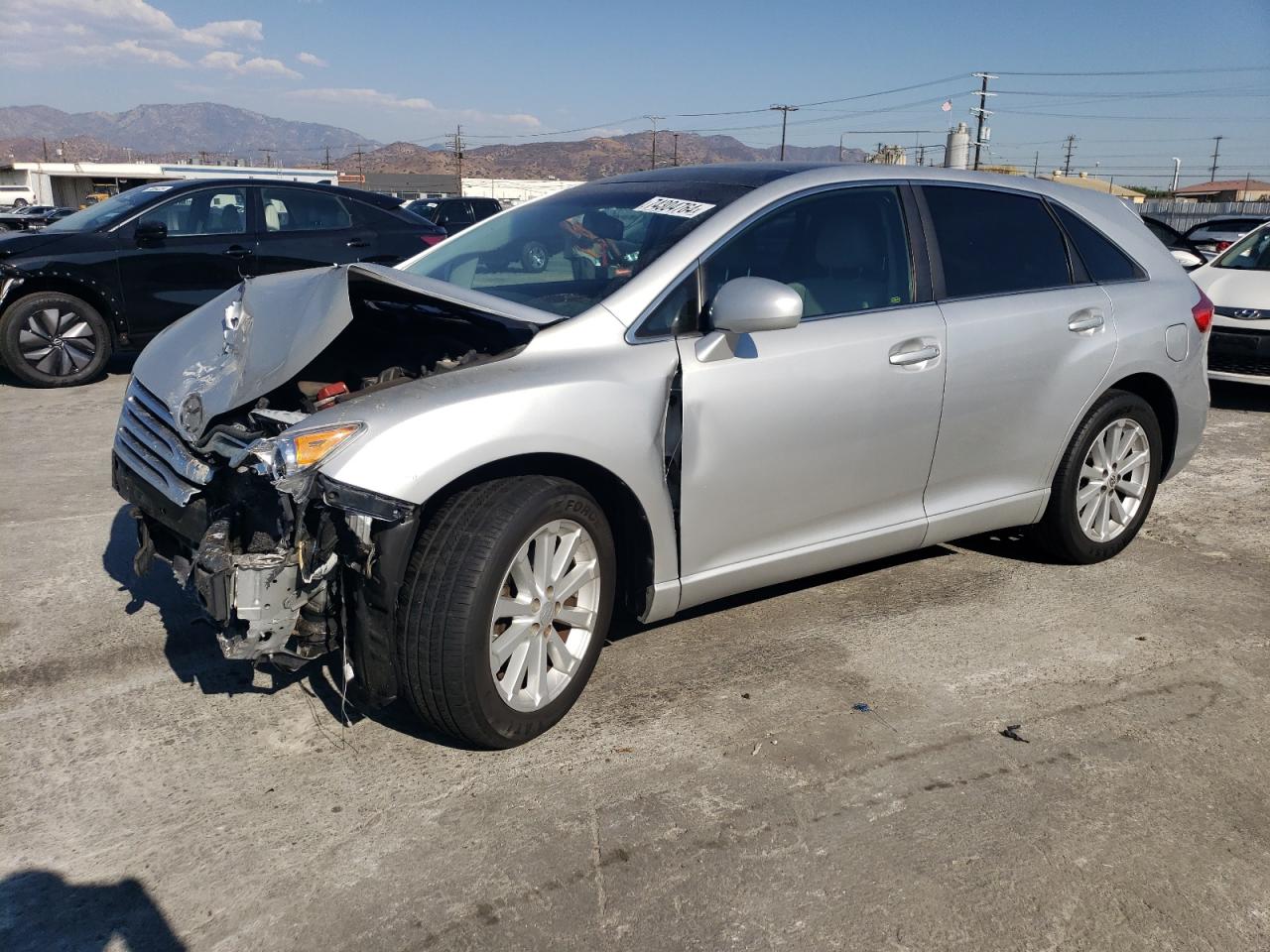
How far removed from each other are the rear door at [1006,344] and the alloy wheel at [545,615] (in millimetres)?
1560

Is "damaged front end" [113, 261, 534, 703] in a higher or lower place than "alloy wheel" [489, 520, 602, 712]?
higher

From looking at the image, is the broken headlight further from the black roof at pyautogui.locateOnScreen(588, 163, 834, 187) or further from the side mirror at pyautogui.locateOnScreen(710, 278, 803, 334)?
the black roof at pyautogui.locateOnScreen(588, 163, 834, 187)

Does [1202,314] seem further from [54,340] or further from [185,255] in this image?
[54,340]

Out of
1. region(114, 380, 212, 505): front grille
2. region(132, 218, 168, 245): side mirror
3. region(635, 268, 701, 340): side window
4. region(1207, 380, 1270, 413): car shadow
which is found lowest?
region(1207, 380, 1270, 413): car shadow

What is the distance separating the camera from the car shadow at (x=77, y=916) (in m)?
2.28

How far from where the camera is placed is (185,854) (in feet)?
8.46

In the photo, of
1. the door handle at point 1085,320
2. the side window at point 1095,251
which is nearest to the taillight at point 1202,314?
the side window at point 1095,251

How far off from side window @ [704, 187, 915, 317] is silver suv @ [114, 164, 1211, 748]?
1 centimetres

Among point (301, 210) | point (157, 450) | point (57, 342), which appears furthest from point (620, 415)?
point (301, 210)

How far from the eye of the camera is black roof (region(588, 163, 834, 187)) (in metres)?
3.78

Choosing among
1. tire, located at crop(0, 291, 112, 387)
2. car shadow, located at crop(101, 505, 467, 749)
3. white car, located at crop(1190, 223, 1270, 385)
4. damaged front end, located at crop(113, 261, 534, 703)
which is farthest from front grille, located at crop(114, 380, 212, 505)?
white car, located at crop(1190, 223, 1270, 385)

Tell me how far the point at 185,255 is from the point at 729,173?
6.33m

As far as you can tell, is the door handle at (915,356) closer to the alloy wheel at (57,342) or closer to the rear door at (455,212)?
the alloy wheel at (57,342)

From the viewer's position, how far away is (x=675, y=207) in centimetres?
368
